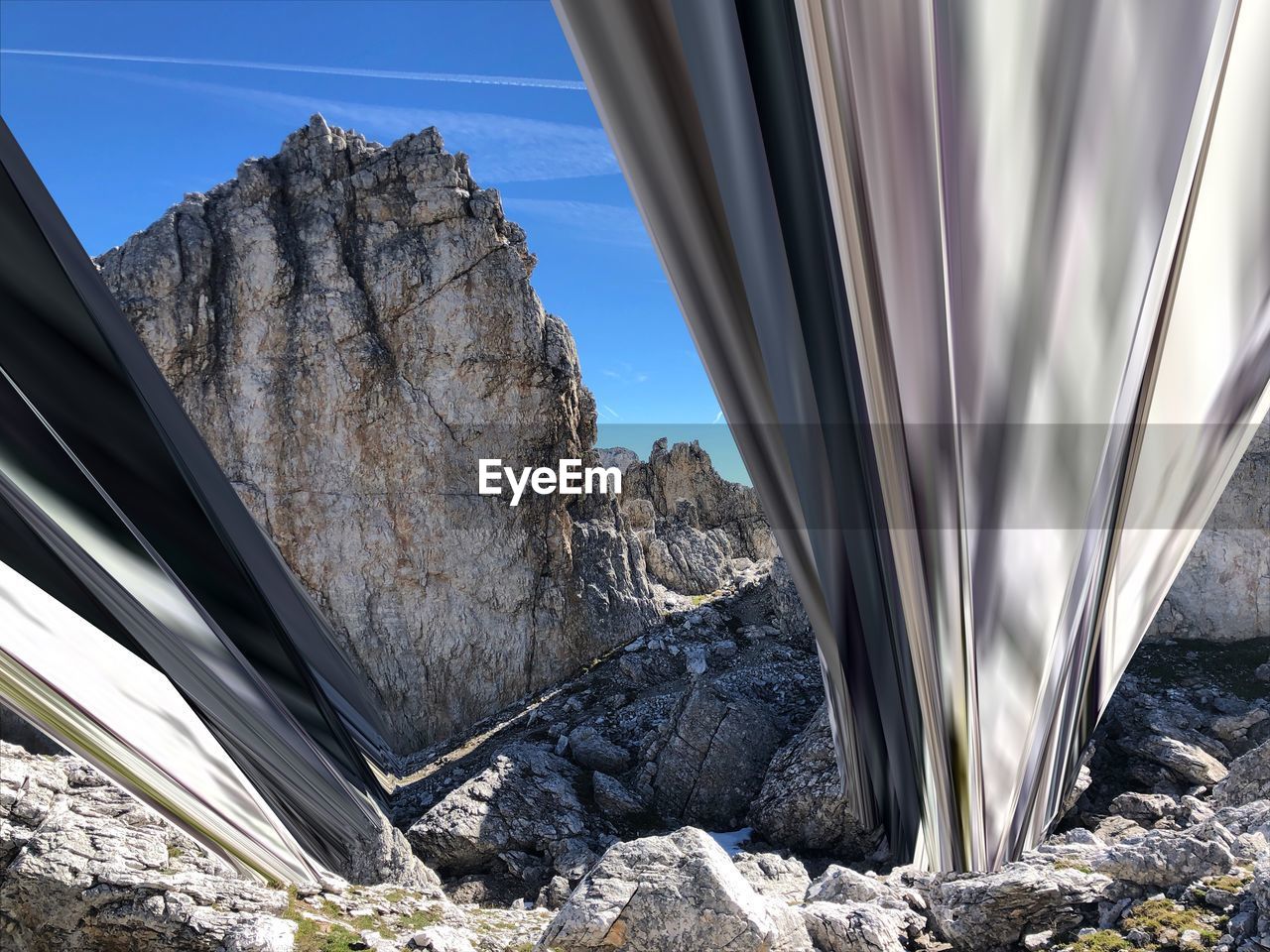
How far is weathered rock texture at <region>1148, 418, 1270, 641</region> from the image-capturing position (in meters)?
17.9

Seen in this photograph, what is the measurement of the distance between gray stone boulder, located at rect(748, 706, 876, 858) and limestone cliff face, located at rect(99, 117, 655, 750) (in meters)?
8.25

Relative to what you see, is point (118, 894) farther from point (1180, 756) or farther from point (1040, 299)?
point (1180, 756)

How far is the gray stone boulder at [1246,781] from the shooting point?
947cm

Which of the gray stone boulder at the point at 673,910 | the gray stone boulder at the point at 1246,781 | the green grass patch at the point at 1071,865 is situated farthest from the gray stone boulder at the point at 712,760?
the gray stone boulder at the point at 673,910

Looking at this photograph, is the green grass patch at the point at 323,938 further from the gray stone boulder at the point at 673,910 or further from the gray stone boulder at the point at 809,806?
the gray stone boulder at the point at 809,806

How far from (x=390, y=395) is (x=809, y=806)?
44.9ft

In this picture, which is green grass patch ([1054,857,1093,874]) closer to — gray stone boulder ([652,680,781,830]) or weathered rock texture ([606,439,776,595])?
gray stone boulder ([652,680,781,830])

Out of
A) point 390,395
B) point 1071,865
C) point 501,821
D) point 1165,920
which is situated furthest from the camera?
point 390,395

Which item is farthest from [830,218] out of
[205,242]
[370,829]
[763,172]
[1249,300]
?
[205,242]

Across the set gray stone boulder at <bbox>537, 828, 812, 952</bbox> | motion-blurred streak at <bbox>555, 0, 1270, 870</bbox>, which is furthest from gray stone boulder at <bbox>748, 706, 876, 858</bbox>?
motion-blurred streak at <bbox>555, 0, 1270, 870</bbox>

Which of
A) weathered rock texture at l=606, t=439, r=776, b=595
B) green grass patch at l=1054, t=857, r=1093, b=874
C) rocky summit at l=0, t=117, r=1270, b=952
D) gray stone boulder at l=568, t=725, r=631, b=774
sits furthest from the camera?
weathered rock texture at l=606, t=439, r=776, b=595

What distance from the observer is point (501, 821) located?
1101cm

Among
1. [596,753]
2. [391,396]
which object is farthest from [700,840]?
[391,396]

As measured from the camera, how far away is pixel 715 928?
393 centimetres
